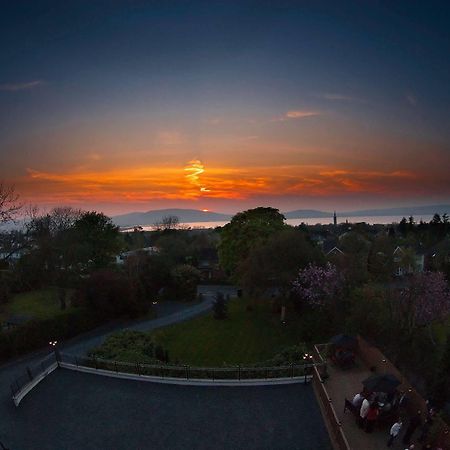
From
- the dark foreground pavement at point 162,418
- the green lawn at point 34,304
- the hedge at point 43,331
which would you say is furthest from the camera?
the green lawn at point 34,304

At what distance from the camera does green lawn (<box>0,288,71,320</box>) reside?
35.2m

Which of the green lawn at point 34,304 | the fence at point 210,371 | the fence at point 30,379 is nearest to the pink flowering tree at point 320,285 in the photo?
the fence at point 210,371

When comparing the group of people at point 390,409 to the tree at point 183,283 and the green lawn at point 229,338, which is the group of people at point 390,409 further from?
the tree at point 183,283

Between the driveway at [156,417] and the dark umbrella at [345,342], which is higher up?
the dark umbrella at [345,342]

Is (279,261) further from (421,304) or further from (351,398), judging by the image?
(351,398)

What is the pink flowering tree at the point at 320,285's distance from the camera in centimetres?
2908

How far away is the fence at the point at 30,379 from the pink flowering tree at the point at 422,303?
2198 centimetres

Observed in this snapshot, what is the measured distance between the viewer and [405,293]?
26703mm

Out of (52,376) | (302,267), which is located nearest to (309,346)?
(302,267)

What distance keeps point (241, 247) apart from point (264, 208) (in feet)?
25.5

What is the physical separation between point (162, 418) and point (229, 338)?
15475 millimetres

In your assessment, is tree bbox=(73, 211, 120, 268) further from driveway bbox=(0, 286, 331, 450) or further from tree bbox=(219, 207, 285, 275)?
driveway bbox=(0, 286, 331, 450)

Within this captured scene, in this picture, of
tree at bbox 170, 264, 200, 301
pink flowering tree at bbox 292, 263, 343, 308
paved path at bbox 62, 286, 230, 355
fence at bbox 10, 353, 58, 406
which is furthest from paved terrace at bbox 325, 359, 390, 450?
tree at bbox 170, 264, 200, 301

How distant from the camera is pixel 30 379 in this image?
19.1 m
